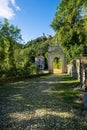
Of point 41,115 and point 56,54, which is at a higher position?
point 56,54

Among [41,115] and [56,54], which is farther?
[56,54]

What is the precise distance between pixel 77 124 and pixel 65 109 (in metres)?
2.08

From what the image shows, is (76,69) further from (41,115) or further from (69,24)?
(41,115)

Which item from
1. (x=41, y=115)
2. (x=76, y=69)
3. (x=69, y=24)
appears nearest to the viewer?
(x=41, y=115)

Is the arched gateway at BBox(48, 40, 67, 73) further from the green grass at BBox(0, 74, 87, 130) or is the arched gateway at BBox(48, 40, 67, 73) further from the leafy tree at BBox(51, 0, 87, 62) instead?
the green grass at BBox(0, 74, 87, 130)

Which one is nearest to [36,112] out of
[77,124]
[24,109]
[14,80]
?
[24,109]

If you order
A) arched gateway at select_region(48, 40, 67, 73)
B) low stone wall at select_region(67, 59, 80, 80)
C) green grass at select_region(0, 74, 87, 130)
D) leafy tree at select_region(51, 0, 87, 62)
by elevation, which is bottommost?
green grass at select_region(0, 74, 87, 130)

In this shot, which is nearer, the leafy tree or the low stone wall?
the low stone wall

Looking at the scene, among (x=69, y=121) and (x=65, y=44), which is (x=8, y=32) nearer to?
(x=65, y=44)

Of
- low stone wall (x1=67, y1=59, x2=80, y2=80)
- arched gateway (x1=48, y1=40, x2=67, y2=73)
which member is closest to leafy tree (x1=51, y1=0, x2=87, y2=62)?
arched gateway (x1=48, y1=40, x2=67, y2=73)

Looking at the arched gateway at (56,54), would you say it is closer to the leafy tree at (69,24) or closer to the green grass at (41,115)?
the leafy tree at (69,24)

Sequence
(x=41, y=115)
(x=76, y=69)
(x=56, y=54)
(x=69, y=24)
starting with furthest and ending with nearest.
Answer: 1. (x=56, y=54)
2. (x=69, y=24)
3. (x=76, y=69)
4. (x=41, y=115)

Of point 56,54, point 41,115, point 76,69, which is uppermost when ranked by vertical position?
point 56,54

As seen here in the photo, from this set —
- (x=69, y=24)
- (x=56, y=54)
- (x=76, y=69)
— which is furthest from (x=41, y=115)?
(x=56, y=54)
